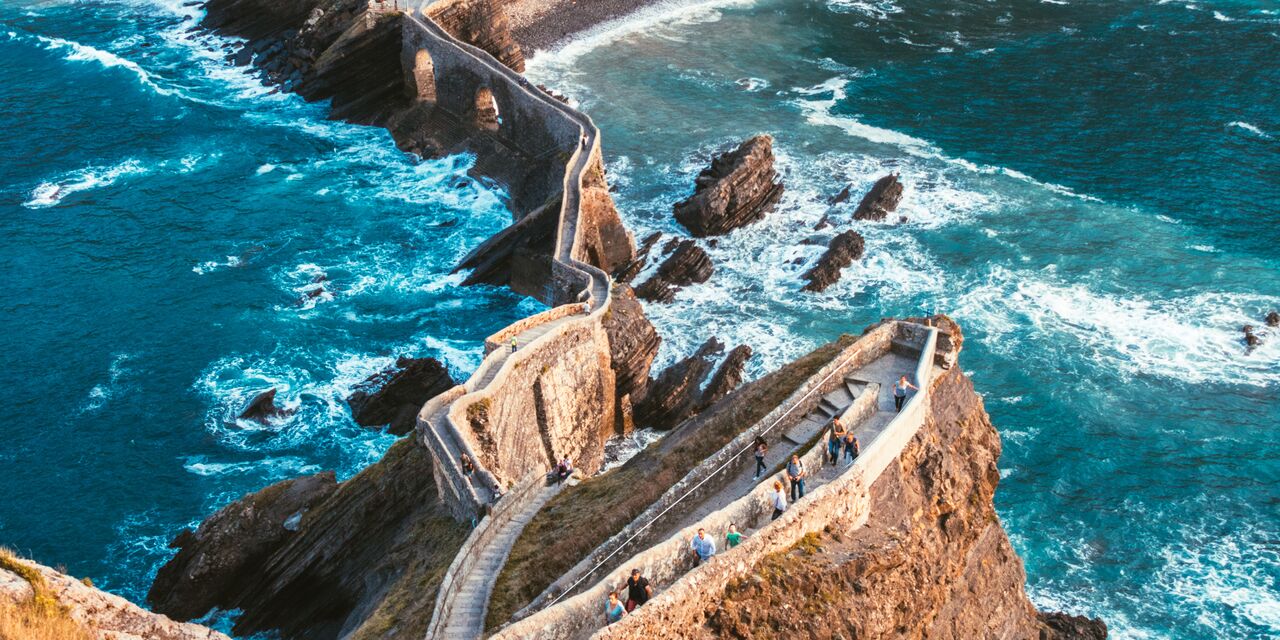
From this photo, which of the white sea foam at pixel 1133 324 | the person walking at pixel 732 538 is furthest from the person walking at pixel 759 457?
the white sea foam at pixel 1133 324

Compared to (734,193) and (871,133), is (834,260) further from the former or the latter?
(871,133)

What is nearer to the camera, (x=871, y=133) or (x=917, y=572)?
(x=917, y=572)

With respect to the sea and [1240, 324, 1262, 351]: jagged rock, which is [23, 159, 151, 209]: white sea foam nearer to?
the sea

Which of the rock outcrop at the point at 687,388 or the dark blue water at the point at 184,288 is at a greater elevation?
the rock outcrop at the point at 687,388

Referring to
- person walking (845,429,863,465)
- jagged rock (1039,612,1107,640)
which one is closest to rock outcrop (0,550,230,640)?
person walking (845,429,863,465)

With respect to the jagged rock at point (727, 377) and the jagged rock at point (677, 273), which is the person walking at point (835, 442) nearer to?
the jagged rock at point (727, 377)

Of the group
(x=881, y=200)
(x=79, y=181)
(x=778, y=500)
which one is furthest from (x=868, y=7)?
(x=778, y=500)
